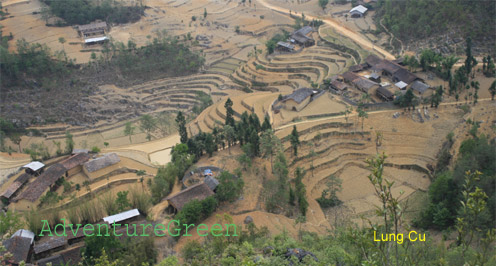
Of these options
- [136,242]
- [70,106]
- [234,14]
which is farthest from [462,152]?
[234,14]

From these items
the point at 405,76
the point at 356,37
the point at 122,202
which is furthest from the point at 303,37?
the point at 122,202

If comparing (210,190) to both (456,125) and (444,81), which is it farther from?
(444,81)

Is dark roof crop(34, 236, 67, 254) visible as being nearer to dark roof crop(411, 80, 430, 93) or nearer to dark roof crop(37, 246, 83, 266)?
dark roof crop(37, 246, 83, 266)

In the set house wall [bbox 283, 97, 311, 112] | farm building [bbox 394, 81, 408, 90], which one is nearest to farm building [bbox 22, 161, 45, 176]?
house wall [bbox 283, 97, 311, 112]

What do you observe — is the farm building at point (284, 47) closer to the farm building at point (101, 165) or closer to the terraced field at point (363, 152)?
the terraced field at point (363, 152)

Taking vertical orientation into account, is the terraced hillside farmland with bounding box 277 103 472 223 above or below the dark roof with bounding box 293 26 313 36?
below
